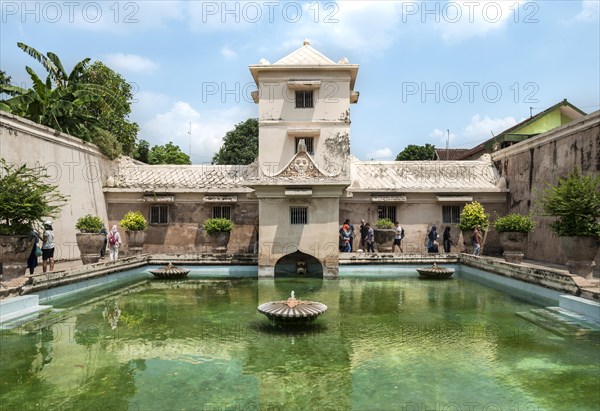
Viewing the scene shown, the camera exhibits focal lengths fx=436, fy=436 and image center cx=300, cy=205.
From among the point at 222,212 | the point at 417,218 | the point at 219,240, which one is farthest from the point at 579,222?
the point at 222,212

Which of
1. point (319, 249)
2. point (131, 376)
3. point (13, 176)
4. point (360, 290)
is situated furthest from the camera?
point (319, 249)

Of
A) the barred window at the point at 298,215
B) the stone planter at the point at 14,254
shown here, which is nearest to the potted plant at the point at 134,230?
the barred window at the point at 298,215

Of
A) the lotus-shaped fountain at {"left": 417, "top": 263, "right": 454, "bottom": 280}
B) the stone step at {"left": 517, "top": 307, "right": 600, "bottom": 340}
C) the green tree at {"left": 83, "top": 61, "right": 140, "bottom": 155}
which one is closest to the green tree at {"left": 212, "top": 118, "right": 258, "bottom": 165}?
the green tree at {"left": 83, "top": 61, "right": 140, "bottom": 155}

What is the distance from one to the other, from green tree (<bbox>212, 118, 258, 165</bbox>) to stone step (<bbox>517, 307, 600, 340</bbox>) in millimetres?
29030

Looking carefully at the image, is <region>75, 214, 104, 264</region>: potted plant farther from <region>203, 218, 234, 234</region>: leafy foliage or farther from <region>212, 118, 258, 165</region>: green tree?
<region>212, 118, 258, 165</region>: green tree

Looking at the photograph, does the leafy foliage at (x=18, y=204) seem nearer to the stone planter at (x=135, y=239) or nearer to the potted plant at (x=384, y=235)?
the stone planter at (x=135, y=239)

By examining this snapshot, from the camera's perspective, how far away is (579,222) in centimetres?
918

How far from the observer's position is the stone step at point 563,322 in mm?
6793

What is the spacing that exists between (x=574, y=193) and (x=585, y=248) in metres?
1.17

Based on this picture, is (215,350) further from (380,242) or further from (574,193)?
(380,242)

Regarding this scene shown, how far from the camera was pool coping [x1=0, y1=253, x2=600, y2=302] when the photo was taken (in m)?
8.62

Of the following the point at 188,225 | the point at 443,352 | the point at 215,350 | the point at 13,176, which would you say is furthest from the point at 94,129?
the point at 443,352

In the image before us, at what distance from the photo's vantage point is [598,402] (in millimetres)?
4414

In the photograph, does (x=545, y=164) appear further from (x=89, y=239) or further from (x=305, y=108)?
(x=89, y=239)
